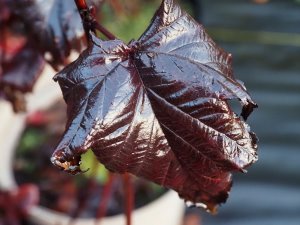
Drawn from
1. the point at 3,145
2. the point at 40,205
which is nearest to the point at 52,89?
the point at 3,145

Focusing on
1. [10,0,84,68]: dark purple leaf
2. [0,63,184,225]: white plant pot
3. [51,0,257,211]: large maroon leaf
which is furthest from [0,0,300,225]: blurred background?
[51,0,257,211]: large maroon leaf

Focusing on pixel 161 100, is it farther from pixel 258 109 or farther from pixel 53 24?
pixel 258 109

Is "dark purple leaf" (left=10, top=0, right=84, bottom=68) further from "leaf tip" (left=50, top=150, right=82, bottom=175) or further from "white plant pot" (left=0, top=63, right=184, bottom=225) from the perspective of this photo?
"white plant pot" (left=0, top=63, right=184, bottom=225)

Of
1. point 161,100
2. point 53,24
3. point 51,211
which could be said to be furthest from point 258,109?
point 161,100

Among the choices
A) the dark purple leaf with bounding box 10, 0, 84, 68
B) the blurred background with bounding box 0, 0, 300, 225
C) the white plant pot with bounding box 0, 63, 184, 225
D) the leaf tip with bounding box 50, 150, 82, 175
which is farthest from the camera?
the blurred background with bounding box 0, 0, 300, 225

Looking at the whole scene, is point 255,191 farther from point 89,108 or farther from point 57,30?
point 89,108
